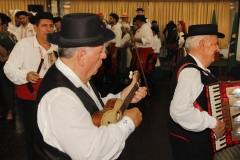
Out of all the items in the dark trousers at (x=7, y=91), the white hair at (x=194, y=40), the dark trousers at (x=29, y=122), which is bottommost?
the dark trousers at (x=7, y=91)

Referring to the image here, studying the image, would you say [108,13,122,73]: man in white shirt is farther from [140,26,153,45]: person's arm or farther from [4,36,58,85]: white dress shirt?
[4,36,58,85]: white dress shirt

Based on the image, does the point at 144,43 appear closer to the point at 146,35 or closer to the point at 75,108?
the point at 146,35

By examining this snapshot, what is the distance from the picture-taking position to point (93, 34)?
1701mm

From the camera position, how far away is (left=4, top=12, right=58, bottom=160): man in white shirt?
3170 millimetres

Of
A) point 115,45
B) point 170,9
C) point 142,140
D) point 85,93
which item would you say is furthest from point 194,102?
point 170,9

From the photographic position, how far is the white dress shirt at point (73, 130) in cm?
146

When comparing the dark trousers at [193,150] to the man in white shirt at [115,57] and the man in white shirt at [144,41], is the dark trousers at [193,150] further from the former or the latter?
the man in white shirt at [115,57]

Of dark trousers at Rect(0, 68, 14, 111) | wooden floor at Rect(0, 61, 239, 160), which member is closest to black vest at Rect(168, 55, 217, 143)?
wooden floor at Rect(0, 61, 239, 160)

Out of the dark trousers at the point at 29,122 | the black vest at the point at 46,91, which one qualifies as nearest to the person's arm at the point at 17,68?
the dark trousers at the point at 29,122

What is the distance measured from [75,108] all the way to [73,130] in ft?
0.35

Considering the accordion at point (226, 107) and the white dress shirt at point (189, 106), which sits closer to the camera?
the white dress shirt at point (189, 106)

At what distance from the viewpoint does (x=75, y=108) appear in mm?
1498

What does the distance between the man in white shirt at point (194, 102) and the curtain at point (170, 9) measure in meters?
12.6

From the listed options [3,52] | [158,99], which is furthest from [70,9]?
[3,52]
